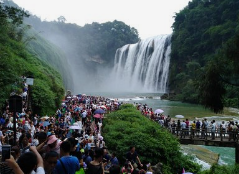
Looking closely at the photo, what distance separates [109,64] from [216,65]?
305 feet

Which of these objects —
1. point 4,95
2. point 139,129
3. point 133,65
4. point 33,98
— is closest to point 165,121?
point 139,129

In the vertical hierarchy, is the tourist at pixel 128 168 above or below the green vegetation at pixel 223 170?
above

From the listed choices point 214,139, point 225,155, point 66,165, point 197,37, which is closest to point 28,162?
point 66,165

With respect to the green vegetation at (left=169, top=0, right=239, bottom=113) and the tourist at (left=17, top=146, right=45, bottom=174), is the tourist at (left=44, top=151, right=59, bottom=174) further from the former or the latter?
the green vegetation at (left=169, top=0, right=239, bottom=113)

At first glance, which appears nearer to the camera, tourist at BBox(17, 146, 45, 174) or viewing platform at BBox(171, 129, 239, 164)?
tourist at BBox(17, 146, 45, 174)

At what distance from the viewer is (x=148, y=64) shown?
65.0m

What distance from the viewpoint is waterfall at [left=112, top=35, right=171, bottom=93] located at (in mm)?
62344

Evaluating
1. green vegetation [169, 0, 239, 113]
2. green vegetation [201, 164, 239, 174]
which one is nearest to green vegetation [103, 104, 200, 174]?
green vegetation [201, 164, 239, 174]

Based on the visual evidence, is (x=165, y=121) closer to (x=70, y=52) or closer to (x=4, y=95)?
(x=4, y=95)

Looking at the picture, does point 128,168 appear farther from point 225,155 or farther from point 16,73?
point 225,155

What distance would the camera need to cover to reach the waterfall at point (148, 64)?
62.3 meters

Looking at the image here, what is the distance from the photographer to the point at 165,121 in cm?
1762

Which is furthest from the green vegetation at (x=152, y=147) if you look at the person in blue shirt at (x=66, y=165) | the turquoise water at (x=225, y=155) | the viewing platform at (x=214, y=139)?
the person in blue shirt at (x=66, y=165)

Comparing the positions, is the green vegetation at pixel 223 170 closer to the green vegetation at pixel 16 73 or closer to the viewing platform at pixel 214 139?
the viewing platform at pixel 214 139
